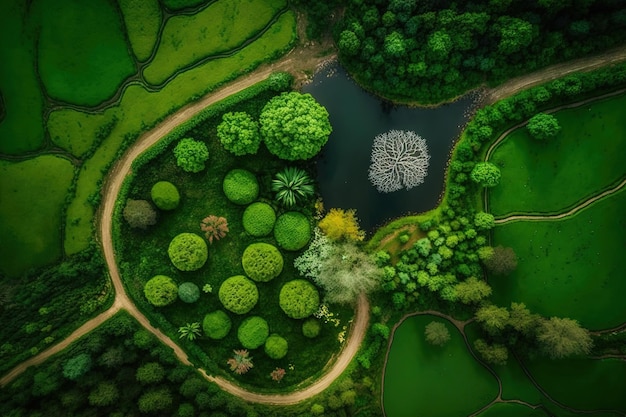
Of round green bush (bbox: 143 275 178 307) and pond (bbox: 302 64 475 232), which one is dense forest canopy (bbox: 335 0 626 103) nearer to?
pond (bbox: 302 64 475 232)

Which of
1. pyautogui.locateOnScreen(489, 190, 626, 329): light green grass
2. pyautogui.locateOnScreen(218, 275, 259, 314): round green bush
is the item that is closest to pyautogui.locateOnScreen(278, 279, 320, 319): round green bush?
pyautogui.locateOnScreen(218, 275, 259, 314): round green bush

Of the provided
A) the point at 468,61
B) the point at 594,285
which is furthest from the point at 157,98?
the point at 594,285

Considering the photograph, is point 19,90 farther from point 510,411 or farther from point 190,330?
point 510,411

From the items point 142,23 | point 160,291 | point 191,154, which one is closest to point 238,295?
point 160,291

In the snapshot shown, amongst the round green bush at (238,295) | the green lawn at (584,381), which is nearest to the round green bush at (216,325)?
the round green bush at (238,295)

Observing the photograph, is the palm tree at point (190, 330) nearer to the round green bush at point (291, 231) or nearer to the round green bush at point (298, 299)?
the round green bush at point (298, 299)

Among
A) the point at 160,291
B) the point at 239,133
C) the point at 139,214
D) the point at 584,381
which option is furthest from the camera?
the point at 584,381
